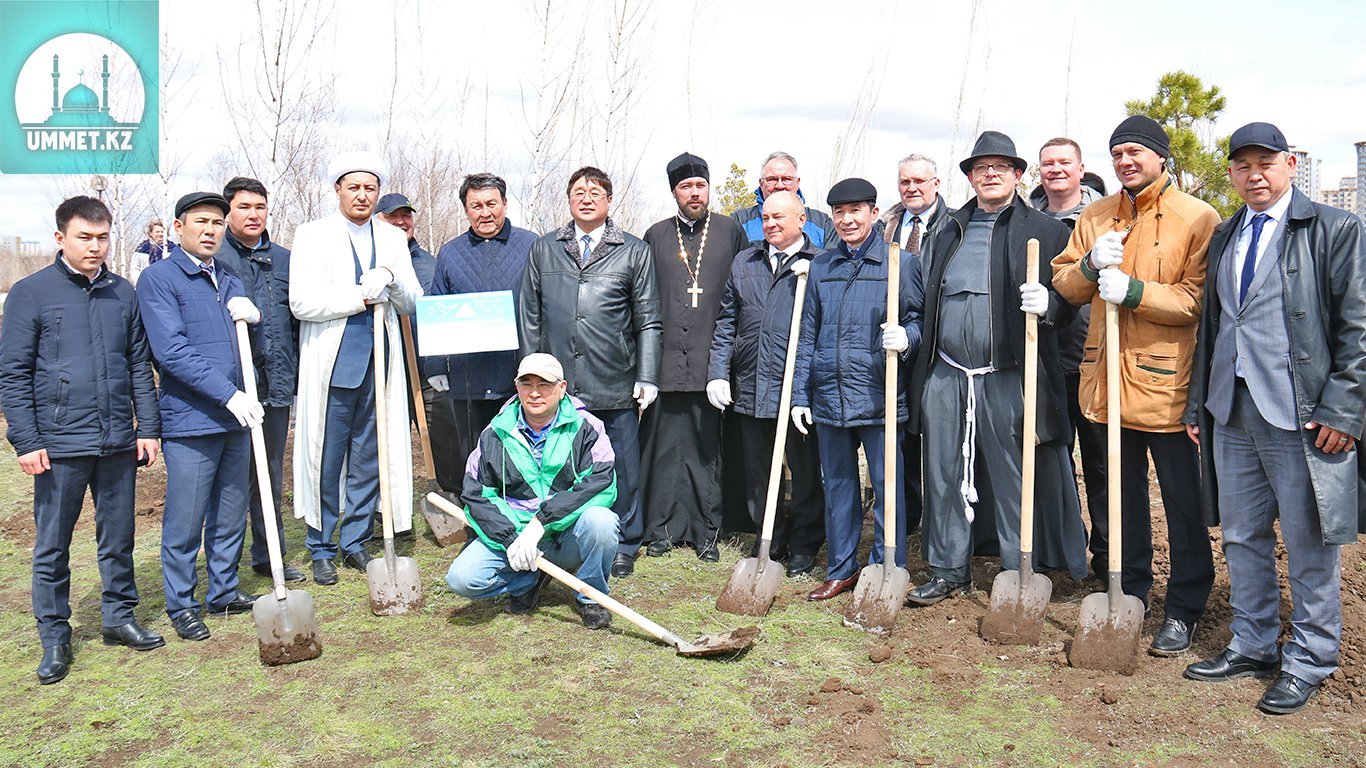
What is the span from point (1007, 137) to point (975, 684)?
2502 mm

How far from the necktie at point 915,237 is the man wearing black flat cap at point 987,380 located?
73 centimetres

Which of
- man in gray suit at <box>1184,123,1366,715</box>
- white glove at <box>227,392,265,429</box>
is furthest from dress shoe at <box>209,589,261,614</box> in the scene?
man in gray suit at <box>1184,123,1366,715</box>

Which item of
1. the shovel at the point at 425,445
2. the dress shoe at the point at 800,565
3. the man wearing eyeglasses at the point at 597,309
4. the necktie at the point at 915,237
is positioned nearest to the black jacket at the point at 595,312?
the man wearing eyeglasses at the point at 597,309

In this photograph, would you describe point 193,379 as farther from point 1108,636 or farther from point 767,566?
point 1108,636

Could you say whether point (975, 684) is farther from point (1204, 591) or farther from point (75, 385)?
point (75, 385)

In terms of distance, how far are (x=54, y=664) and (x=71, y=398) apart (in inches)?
45.6

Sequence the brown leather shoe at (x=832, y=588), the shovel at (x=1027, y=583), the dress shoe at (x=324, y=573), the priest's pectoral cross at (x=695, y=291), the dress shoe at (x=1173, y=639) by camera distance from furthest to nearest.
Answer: the priest's pectoral cross at (x=695, y=291) < the dress shoe at (x=324, y=573) < the brown leather shoe at (x=832, y=588) < the shovel at (x=1027, y=583) < the dress shoe at (x=1173, y=639)

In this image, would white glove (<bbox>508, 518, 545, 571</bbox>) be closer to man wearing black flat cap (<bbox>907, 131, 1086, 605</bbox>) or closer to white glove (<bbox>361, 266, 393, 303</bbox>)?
white glove (<bbox>361, 266, 393, 303</bbox>)

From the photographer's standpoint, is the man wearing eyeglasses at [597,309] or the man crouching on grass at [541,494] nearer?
the man crouching on grass at [541,494]

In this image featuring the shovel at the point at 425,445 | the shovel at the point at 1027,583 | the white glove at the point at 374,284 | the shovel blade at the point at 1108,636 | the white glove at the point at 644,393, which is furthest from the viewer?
the shovel at the point at 425,445

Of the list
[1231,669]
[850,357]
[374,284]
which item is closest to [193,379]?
[374,284]

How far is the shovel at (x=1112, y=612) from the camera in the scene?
13.6 feet

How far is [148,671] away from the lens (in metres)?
4.29

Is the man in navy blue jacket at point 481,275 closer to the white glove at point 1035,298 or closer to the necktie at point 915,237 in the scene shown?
the necktie at point 915,237
